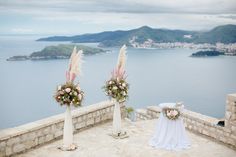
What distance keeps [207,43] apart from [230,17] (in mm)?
7120

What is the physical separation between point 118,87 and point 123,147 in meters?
1.42

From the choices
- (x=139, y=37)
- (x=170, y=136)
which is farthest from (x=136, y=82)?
(x=170, y=136)

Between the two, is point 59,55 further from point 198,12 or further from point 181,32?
point 198,12

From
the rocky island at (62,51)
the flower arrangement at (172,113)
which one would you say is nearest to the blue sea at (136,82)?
the rocky island at (62,51)

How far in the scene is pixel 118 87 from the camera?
8.53 metres

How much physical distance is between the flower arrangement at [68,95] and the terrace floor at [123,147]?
98 cm

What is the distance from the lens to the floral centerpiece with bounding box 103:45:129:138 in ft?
28.0

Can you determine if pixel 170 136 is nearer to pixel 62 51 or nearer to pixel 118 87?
pixel 118 87

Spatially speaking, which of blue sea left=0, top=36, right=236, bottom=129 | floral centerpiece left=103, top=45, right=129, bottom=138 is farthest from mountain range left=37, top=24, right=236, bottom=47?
floral centerpiece left=103, top=45, right=129, bottom=138

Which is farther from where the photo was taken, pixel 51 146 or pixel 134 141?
pixel 134 141

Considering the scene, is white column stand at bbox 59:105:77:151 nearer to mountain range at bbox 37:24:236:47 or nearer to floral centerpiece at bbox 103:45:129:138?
floral centerpiece at bbox 103:45:129:138

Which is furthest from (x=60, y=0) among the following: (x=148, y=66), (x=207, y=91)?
(x=207, y=91)

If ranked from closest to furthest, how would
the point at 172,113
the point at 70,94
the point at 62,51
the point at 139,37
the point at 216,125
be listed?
the point at 70,94 < the point at 172,113 < the point at 216,125 < the point at 62,51 < the point at 139,37

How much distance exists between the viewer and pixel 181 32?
6244 cm
